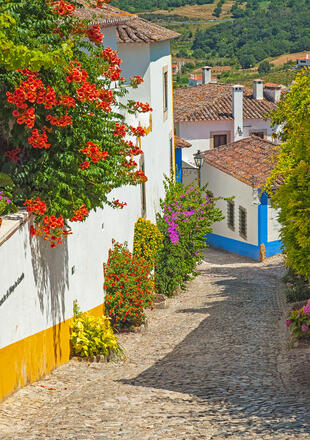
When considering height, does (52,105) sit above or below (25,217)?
above

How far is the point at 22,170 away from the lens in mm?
9883

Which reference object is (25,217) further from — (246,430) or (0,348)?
(246,430)

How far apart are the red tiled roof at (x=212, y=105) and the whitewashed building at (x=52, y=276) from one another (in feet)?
A: 65.9

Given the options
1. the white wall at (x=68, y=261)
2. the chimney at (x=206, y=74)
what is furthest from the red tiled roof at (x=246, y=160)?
the chimney at (x=206, y=74)

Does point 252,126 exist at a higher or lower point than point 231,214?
higher

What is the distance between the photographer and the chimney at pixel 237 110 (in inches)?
1580

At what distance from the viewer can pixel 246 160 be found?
102ft

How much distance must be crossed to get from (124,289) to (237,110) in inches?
1081

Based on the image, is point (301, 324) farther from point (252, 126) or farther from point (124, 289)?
point (252, 126)

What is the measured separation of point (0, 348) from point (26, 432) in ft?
3.61

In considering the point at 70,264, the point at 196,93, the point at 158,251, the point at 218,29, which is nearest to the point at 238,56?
the point at 218,29

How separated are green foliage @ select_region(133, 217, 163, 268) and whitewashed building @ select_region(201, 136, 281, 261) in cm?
830

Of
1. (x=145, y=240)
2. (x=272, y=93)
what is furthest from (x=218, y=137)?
(x=145, y=240)

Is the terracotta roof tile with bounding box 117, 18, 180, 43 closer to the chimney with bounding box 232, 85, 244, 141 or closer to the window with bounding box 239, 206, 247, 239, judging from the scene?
the window with bounding box 239, 206, 247, 239
